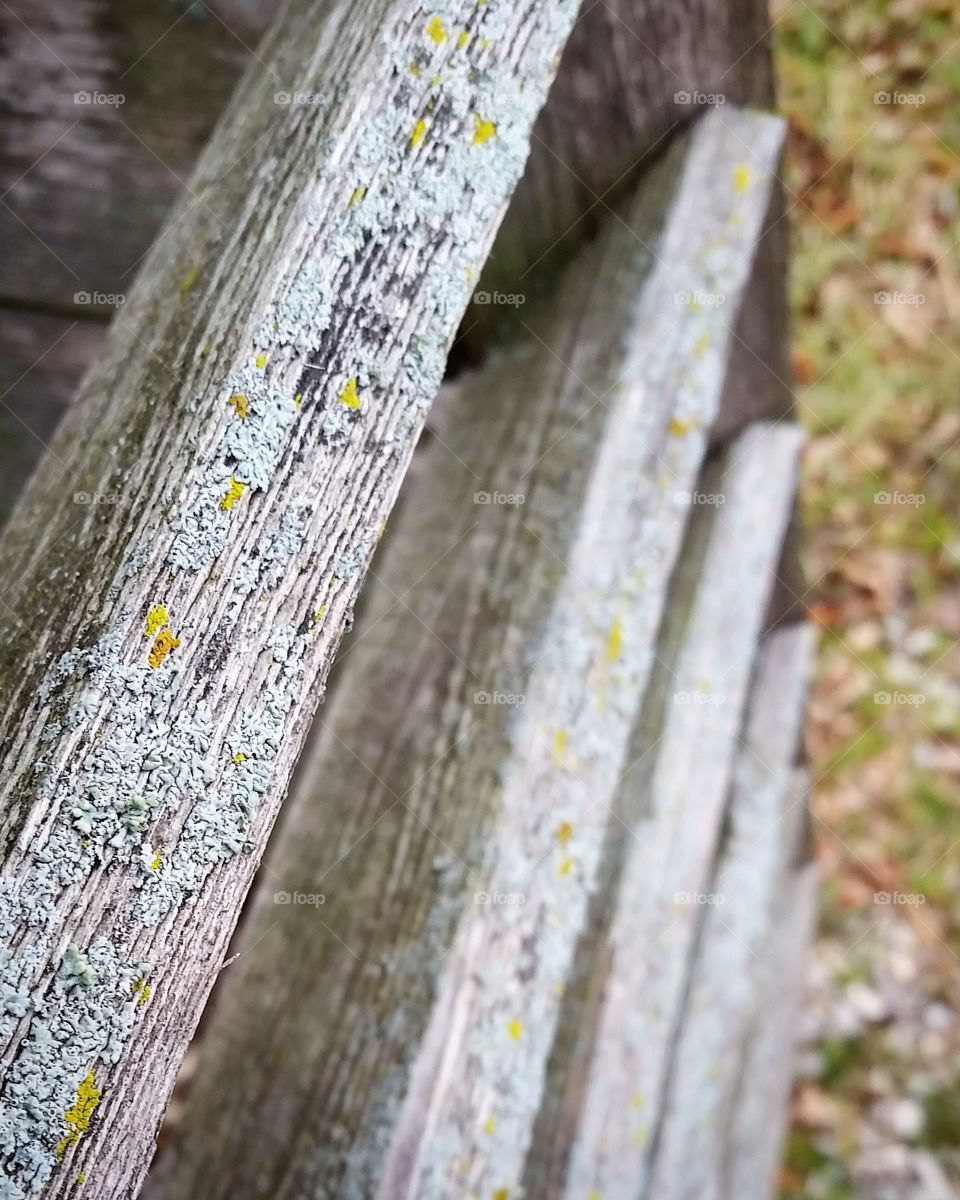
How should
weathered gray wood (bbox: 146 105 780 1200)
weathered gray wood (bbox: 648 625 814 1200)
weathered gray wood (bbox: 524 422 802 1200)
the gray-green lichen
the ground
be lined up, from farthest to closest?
the ground, weathered gray wood (bbox: 648 625 814 1200), weathered gray wood (bbox: 524 422 802 1200), weathered gray wood (bbox: 146 105 780 1200), the gray-green lichen

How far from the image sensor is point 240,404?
1.99 feet

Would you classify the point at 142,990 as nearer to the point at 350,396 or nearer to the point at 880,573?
the point at 350,396

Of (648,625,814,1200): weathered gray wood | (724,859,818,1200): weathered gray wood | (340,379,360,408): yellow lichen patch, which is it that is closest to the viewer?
(340,379,360,408): yellow lichen patch

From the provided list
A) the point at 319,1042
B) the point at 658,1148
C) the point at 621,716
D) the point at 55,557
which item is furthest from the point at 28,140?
the point at 658,1148

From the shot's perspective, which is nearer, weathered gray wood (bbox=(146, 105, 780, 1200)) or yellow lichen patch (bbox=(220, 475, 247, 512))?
yellow lichen patch (bbox=(220, 475, 247, 512))

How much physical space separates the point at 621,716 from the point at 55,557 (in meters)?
0.71

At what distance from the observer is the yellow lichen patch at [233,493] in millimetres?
597

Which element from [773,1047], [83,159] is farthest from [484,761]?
[773,1047]

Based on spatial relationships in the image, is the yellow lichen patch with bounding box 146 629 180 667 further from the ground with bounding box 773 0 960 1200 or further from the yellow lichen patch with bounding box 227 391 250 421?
the ground with bounding box 773 0 960 1200

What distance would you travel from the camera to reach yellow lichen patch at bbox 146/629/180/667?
1.88 ft

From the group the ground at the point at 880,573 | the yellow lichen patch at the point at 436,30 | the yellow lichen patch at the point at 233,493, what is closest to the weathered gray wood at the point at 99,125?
the yellow lichen patch at the point at 436,30

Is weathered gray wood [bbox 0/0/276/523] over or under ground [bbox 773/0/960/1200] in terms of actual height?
over

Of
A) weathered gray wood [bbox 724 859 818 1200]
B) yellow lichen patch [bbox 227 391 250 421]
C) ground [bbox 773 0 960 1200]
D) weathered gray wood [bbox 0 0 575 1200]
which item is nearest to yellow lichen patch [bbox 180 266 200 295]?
weathered gray wood [bbox 0 0 575 1200]

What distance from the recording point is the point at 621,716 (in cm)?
114
